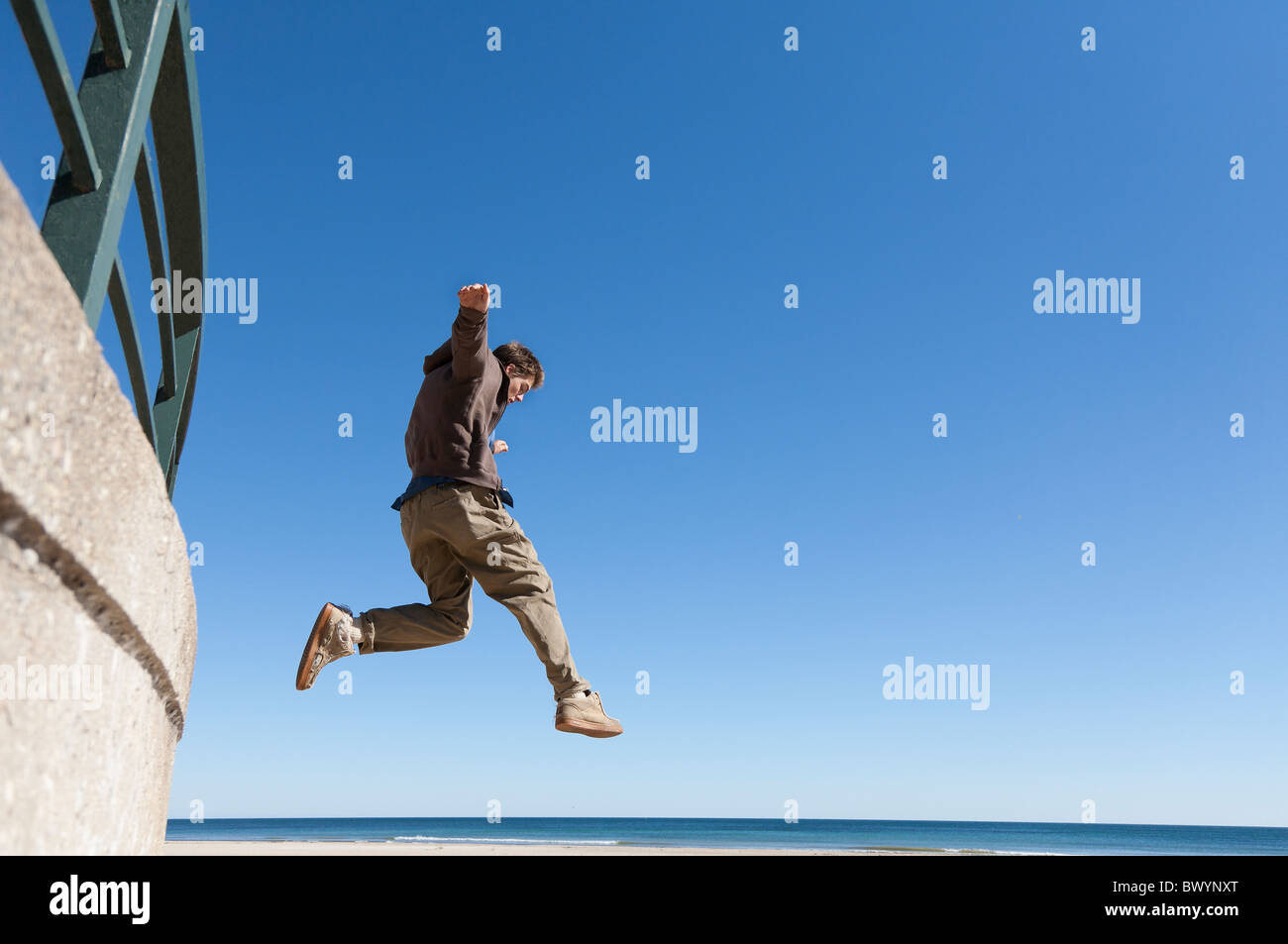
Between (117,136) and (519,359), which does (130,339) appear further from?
(519,359)

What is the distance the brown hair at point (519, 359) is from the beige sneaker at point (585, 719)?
159 centimetres

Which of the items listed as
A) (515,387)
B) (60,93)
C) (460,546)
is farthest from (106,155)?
(515,387)

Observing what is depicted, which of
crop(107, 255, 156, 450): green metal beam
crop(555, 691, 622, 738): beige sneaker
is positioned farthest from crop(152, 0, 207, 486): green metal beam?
crop(555, 691, 622, 738): beige sneaker

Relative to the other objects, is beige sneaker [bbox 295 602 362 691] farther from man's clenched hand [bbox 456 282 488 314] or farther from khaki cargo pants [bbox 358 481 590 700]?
man's clenched hand [bbox 456 282 488 314]

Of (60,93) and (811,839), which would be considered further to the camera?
(811,839)

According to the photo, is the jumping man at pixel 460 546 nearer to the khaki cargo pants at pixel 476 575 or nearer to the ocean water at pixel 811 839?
the khaki cargo pants at pixel 476 575

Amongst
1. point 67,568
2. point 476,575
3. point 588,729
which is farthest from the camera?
point 476,575

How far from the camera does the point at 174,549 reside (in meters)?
1.72

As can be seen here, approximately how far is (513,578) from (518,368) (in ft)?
3.50

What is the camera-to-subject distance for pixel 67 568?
121cm

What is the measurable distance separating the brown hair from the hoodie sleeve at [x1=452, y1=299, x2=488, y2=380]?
43 cm
